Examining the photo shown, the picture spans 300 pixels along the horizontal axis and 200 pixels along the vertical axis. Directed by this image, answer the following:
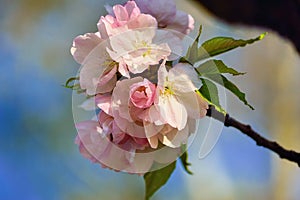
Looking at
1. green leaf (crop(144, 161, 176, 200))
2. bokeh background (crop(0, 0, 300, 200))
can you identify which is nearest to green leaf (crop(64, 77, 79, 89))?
green leaf (crop(144, 161, 176, 200))

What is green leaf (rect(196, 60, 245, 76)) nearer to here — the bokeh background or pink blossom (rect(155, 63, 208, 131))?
pink blossom (rect(155, 63, 208, 131))

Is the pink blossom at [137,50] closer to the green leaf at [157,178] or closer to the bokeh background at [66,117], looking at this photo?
the green leaf at [157,178]

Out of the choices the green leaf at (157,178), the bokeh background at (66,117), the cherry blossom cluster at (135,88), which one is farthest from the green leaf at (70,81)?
the bokeh background at (66,117)

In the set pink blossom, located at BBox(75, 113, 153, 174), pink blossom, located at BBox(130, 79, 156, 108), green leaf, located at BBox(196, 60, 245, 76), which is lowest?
pink blossom, located at BBox(75, 113, 153, 174)

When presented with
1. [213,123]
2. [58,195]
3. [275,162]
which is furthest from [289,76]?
[213,123]

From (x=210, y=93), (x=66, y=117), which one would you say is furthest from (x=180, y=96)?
(x=66, y=117)

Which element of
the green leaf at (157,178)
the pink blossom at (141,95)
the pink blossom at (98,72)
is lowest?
the green leaf at (157,178)

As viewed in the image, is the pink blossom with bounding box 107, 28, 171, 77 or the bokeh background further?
the bokeh background
